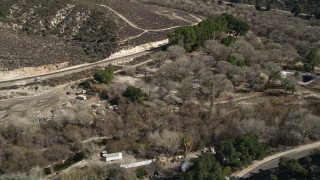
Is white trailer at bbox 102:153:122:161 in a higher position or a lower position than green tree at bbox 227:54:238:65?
lower

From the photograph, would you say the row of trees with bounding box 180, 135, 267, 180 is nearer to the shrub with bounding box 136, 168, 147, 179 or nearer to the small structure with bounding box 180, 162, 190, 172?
the small structure with bounding box 180, 162, 190, 172

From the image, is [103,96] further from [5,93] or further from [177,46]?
[177,46]

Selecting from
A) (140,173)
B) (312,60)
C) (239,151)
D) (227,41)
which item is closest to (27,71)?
(140,173)

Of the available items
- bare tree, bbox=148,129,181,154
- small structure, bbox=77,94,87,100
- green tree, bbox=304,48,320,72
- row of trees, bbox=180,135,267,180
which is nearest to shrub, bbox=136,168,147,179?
bare tree, bbox=148,129,181,154

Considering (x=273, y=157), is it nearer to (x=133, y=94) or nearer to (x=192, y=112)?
(x=192, y=112)

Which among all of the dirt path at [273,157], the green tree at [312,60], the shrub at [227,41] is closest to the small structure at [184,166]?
the dirt path at [273,157]

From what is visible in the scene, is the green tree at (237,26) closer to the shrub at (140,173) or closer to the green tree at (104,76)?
the green tree at (104,76)
